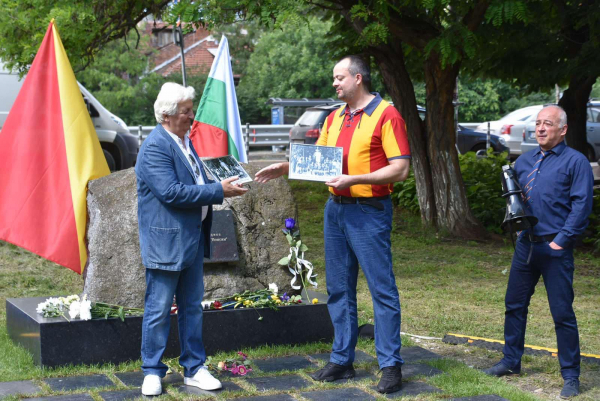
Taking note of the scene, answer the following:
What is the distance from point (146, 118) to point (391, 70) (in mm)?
29053

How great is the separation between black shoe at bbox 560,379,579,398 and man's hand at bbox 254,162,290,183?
221cm

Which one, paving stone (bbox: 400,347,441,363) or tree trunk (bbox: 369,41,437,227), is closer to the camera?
paving stone (bbox: 400,347,441,363)

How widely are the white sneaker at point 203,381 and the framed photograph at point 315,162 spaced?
Answer: 4.31 feet

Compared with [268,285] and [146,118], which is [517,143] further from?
[146,118]

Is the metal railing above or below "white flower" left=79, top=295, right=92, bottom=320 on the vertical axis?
above

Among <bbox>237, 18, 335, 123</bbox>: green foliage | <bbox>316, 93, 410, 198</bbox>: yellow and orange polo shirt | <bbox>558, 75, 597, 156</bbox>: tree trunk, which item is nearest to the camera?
<bbox>316, 93, 410, 198</bbox>: yellow and orange polo shirt

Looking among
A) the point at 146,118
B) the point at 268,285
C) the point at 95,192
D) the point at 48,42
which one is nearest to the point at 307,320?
the point at 268,285

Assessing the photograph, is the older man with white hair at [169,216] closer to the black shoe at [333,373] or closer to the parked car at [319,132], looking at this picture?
the black shoe at [333,373]

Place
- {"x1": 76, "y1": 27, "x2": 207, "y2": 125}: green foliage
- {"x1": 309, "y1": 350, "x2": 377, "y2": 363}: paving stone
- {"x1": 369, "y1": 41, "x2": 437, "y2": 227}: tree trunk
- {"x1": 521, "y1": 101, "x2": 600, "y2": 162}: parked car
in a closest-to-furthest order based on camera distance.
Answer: {"x1": 309, "y1": 350, "x2": 377, "y2": 363}: paving stone → {"x1": 369, "y1": 41, "x2": 437, "y2": 227}: tree trunk → {"x1": 521, "y1": 101, "x2": 600, "y2": 162}: parked car → {"x1": 76, "y1": 27, "x2": 207, "y2": 125}: green foliage

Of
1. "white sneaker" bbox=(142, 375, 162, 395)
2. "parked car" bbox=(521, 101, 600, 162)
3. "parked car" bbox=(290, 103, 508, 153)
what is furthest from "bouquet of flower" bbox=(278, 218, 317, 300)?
"parked car" bbox=(521, 101, 600, 162)

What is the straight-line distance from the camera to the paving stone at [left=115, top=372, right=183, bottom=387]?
186 inches

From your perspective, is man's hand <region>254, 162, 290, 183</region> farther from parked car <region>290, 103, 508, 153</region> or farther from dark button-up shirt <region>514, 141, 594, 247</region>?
parked car <region>290, 103, 508, 153</region>

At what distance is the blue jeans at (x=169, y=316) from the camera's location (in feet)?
14.8

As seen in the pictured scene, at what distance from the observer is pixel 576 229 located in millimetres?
4625
